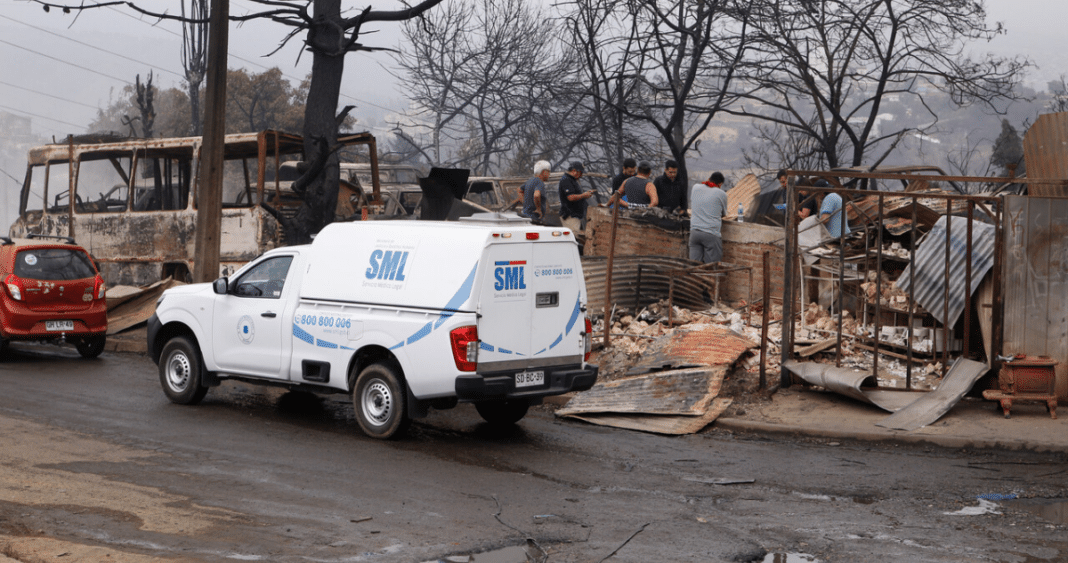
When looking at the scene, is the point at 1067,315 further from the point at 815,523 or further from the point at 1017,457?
the point at 815,523

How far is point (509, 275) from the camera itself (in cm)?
821

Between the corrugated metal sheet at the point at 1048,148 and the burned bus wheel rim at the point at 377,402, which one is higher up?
the corrugated metal sheet at the point at 1048,148

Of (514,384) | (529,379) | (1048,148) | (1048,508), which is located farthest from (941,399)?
(514,384)

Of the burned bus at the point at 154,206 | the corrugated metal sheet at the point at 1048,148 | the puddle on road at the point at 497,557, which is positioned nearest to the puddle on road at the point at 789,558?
the puddle on road at the point at 497,557

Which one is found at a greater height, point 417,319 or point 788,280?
point 788,280

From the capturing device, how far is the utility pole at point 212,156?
1441cm

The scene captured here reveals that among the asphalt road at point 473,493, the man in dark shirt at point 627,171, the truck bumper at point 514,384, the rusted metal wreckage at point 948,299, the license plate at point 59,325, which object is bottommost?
the asphalt road at point 473,493

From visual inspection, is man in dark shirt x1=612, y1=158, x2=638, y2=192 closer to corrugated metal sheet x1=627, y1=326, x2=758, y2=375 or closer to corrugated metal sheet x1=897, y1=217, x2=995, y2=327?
corrugated metal sheet x1=627, y1=326, x2=758, y2=375

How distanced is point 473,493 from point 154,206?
12931mm

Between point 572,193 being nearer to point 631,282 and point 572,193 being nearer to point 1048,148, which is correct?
point 631,282

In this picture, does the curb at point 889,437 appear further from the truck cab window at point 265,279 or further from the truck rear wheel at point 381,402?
the truck cab window at point 265,279

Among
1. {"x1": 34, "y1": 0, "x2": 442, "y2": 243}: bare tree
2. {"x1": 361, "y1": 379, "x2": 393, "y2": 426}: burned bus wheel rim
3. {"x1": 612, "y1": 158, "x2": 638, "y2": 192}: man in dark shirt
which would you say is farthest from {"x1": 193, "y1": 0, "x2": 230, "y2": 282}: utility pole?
{"x1": 361, "y1": 379, "x2": 393, "y2": 426}: burned bus wheel rim

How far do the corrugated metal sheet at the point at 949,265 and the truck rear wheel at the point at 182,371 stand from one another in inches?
297

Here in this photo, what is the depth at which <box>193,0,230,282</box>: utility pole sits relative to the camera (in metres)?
14.4
